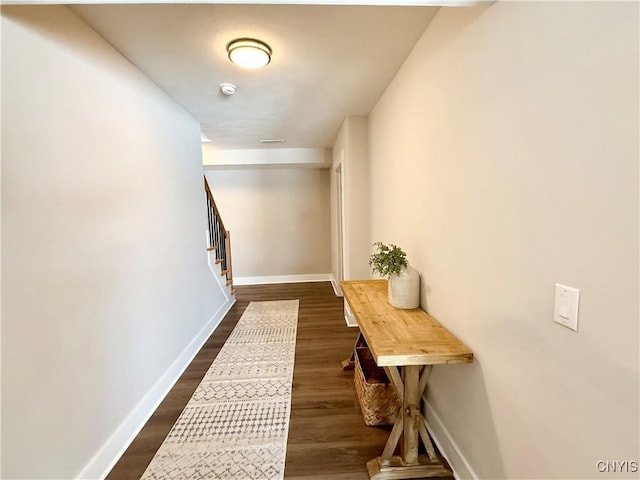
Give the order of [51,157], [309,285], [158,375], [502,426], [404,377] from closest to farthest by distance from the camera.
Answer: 1. [502,426]
2. [51,157]
3. [404,377]
4. [158,375]
5. [309,285]

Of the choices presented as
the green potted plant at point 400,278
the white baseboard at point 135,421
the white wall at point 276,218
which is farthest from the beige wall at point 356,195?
the white wall at point 276,218

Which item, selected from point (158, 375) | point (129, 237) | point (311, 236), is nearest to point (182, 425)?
point (158, 375)

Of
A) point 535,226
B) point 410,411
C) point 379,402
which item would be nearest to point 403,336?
point 410,411

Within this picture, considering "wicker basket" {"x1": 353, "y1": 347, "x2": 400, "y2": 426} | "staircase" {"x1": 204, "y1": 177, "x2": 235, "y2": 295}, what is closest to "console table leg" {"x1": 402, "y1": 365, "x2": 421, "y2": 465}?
"wicker basket" {"x1": 353, "y1": 347, "x2": 400, "y2": 426}

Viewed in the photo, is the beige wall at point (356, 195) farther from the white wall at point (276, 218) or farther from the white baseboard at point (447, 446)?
the white wall at point (276, 218)

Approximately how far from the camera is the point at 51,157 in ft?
4.30

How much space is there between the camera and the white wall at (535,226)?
0.70 m

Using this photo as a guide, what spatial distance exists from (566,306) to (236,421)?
1878 millimetres

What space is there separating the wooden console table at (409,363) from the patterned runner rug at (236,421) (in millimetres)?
612

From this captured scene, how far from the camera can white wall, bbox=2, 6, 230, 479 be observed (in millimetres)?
1148

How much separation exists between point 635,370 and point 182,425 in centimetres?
217

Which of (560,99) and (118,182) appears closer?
(560,99)

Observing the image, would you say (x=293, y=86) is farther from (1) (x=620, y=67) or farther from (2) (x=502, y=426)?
(2) (x=502, y=426)

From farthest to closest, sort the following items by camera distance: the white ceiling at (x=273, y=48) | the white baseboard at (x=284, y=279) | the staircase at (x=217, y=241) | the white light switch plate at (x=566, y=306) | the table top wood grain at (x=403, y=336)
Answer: the white baseboard at (x=284, y=279)
the staircase at (x=217, y=241)
the white ceiling at (x=273, y=48)
the table top wood grain at (x=403, y=336)
the white light switch plate at (x=566, y=306)
